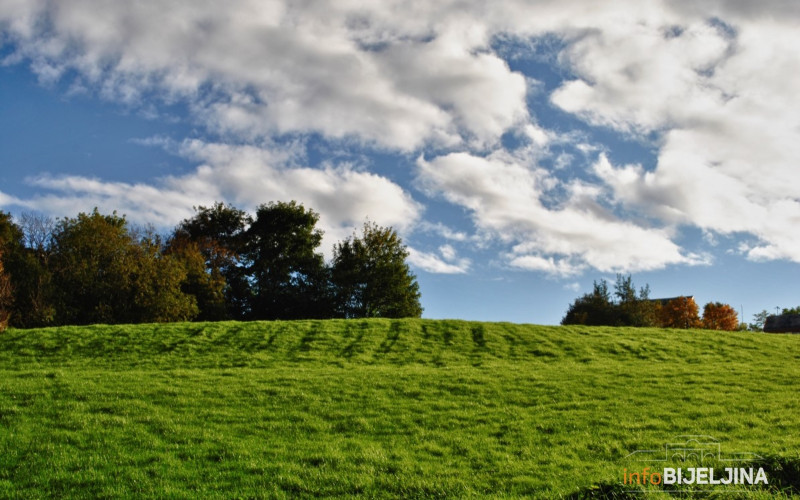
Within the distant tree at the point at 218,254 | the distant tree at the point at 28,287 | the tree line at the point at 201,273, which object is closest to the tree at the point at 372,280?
the tree line at the point at 201,273

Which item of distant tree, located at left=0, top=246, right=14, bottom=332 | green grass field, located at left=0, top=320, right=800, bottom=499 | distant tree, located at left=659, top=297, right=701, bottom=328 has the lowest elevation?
green grass field, located at left=0, top=320, right=800, bottom=499

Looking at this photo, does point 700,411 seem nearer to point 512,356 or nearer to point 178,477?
point 512,356

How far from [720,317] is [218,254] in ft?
307

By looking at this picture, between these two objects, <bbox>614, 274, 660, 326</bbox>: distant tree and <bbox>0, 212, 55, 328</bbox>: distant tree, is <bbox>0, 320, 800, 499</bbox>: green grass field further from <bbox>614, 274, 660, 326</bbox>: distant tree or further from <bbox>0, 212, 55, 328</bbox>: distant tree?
<bbox>614, 274, 660, 326</bbox>: distant tree

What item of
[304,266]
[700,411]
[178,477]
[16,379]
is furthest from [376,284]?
[178,477]

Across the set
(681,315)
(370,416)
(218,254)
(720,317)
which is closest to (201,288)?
(218,254)

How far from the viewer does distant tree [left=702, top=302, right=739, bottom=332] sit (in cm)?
10056

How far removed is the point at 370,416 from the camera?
16.6 meters

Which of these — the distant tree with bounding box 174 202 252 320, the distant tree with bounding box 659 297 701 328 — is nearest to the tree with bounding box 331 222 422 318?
the distant tree with bounding box 174 202 252 320

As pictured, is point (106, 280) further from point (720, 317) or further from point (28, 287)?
point (720, 317)

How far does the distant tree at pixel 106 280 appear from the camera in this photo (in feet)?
165

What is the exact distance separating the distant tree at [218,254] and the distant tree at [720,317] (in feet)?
282

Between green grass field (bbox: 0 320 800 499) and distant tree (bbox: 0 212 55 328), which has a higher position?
distant tree (bbox: 0 212 55 328)

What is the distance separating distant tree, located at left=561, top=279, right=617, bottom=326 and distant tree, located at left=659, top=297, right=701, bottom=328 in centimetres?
1430
